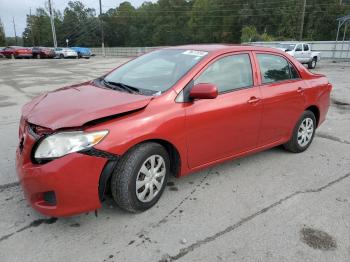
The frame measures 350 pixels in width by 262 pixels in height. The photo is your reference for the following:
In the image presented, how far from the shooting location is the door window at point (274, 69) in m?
4.34

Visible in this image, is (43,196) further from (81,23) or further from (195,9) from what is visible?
(81,23)

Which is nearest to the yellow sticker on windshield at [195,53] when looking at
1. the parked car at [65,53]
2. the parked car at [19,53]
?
the parked car at [65,53]

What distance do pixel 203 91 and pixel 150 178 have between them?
0.99 metres

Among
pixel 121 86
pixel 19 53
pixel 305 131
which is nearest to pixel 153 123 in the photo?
pixel 121 86

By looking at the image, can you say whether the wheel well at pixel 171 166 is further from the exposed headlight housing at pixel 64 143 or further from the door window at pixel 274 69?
the door window at pixel 274 69

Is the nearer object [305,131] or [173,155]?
[173,155]

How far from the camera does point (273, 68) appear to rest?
4.52 meters

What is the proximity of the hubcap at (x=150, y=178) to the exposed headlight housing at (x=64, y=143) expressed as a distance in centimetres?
59

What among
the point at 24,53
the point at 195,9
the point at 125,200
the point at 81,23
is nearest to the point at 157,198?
the point at 125,200

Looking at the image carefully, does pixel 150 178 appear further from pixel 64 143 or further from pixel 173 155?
pixel 64 143

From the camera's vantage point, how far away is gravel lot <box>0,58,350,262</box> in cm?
278

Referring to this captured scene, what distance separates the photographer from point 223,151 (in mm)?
3924

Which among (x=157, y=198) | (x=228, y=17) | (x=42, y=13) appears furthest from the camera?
(x=42, y=13)

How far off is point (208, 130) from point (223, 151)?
1.37 feet
